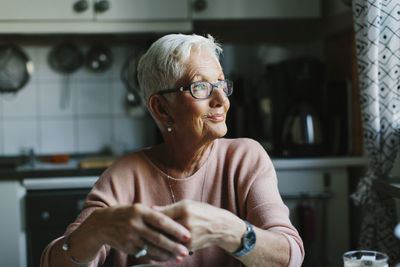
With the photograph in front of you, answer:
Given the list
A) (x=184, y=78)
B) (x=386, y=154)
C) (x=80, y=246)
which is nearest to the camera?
(x=80, y=246)

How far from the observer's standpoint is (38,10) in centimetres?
227

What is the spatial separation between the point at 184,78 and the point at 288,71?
1250 mm

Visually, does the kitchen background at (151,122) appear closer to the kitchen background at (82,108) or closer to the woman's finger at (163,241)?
the kitchen background at (82,108)

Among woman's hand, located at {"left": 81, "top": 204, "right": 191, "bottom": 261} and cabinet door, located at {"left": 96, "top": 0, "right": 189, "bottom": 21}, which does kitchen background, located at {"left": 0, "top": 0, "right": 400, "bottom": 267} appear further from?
woman's hand, located at {"left": 81, "top": 204, "right": 191, "bottom": 261}

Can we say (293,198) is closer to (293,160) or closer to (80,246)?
(293,160)

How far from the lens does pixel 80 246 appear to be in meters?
0.99

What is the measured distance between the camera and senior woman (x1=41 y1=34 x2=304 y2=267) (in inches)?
39.7

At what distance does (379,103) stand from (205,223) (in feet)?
3.60

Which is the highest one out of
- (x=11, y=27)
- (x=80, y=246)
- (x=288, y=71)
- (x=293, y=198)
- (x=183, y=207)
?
(x=11, y=27)

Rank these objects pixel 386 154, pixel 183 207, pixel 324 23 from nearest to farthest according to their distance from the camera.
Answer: pixel 183 207, pixel 386 154, pixel 324 23

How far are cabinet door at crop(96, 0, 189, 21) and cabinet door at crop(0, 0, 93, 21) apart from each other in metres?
0.14

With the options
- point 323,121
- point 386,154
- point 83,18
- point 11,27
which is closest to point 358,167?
point 323,121

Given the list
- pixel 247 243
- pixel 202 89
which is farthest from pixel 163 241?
pixel 202 89

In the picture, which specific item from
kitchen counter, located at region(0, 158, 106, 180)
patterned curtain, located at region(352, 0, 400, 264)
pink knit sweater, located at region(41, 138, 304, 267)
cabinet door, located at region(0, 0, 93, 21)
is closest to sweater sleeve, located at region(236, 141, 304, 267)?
pink knit sweater, located at region(41, 138, 304, 267)
